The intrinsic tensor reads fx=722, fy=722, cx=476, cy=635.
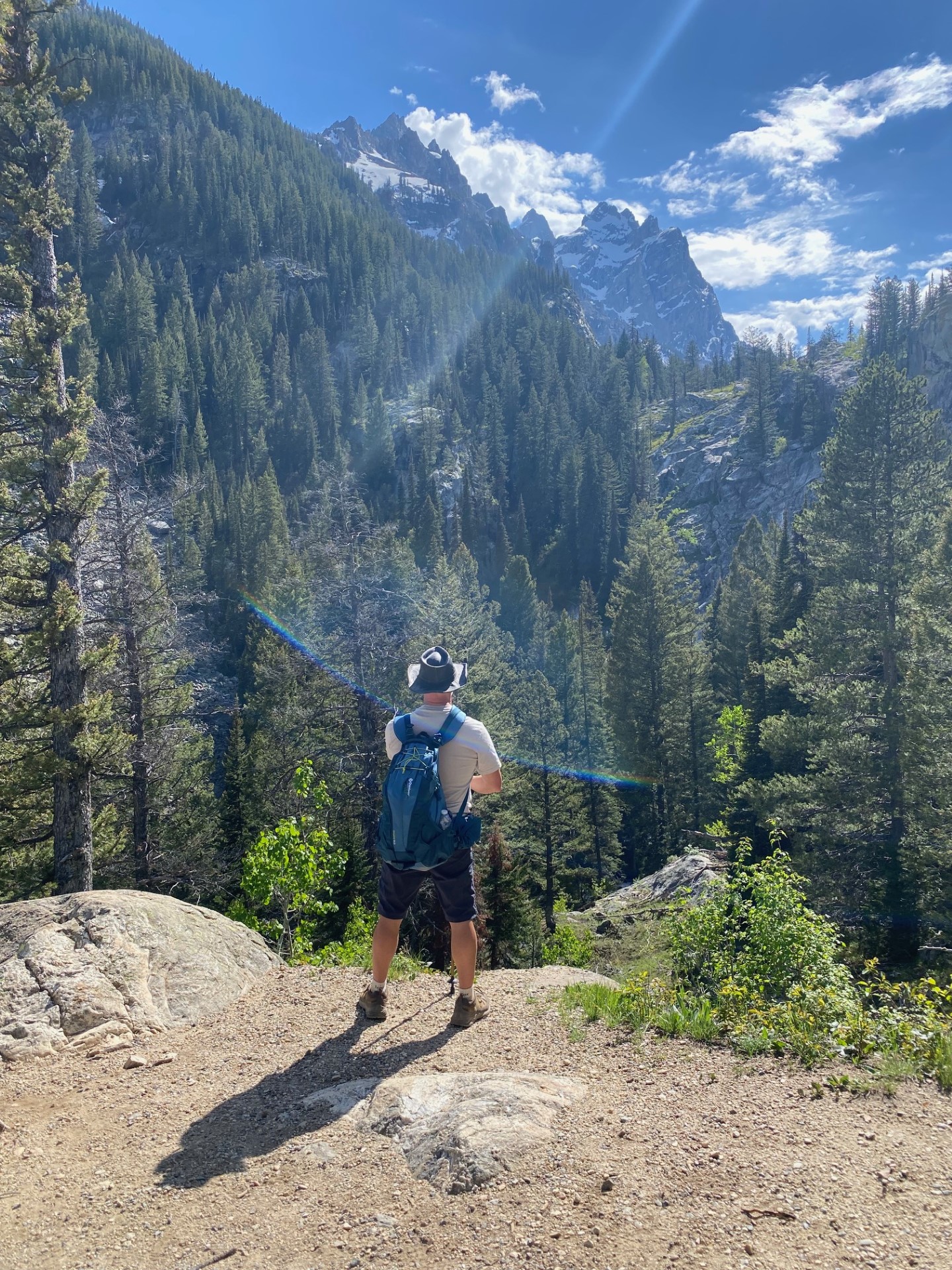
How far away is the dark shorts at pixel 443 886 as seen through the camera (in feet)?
14.8

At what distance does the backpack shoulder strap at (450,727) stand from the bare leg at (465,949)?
1235 millimetres

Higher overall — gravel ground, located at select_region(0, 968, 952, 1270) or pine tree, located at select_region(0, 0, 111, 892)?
pine tree, located at select_region(0, 0, 111, 892)

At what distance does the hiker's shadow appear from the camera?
344 cm

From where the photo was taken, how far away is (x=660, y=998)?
5.00 m

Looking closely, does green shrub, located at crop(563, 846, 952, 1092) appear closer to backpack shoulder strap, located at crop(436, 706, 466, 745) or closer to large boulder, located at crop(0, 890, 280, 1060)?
backpack shoulder strap, located at crop(436, 706, 466, 745)

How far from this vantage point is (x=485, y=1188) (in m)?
3.04

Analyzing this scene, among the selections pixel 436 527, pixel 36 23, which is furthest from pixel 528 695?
pixel 436 527

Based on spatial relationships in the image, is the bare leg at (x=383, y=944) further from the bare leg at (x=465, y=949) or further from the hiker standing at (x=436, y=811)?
the bare leg at (x=465, y=949)

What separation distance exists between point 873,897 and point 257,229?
13874cm

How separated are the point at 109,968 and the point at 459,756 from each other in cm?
322

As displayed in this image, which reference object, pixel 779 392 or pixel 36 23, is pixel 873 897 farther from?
pixel 779 392

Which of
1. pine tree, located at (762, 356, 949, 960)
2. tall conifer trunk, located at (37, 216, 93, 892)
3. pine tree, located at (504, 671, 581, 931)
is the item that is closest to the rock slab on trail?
tall conifer trunk, located at (37, 216, 93, 892)

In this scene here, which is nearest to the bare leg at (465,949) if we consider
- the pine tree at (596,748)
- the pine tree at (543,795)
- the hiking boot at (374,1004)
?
the hiking boot at (374,1004)

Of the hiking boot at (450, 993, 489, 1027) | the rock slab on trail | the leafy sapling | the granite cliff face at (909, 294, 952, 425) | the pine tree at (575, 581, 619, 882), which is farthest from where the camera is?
the granite cliff face at (909, 294, 952, 425)
